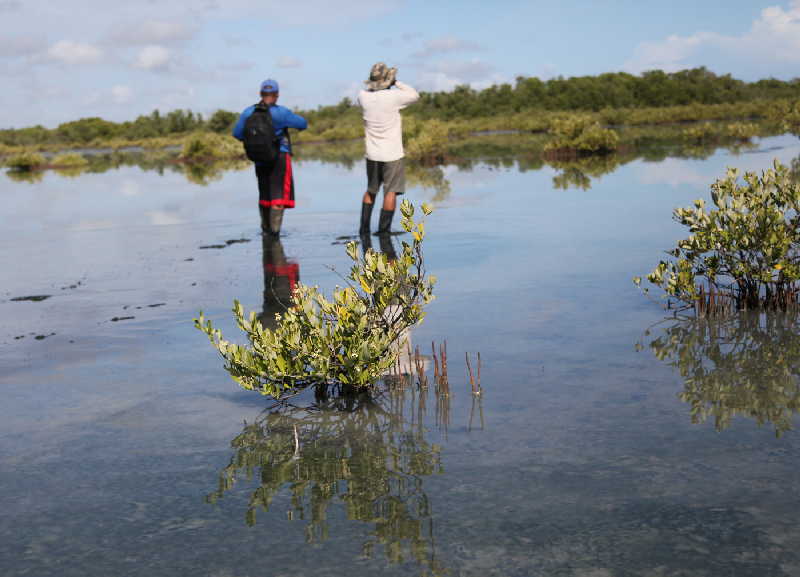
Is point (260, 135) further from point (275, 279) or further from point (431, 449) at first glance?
point (431, 449)

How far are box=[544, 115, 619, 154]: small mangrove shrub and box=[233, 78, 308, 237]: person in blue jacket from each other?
703 inches

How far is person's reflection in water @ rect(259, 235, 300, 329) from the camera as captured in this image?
745 centimetres

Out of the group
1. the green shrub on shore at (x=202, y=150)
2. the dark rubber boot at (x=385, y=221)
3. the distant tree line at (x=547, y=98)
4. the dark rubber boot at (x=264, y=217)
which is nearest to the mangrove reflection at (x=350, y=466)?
the dark rubber boot at (x=385, y=221)

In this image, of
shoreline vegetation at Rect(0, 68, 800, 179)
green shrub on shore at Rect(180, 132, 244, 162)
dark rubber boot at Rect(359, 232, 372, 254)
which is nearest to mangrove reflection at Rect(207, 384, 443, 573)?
dark rubber boot at Rect(359, 232, 372, 254)

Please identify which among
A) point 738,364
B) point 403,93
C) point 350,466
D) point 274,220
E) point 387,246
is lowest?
point 350,466

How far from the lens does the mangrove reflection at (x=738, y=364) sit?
4.61m

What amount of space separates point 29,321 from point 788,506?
6.68 meters

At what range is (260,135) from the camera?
426 inches

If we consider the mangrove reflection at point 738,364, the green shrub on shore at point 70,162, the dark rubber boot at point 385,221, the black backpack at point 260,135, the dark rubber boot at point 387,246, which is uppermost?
the green shrub on shore at point 70,162

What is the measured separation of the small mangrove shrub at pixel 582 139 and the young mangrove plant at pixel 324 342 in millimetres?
23640

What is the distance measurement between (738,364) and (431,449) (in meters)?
2.27

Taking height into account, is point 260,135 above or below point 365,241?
above

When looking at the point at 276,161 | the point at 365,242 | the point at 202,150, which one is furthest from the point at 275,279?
the point at 202,150

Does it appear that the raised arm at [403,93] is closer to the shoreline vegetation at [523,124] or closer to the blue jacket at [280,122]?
the blue jacket at [280,122]
